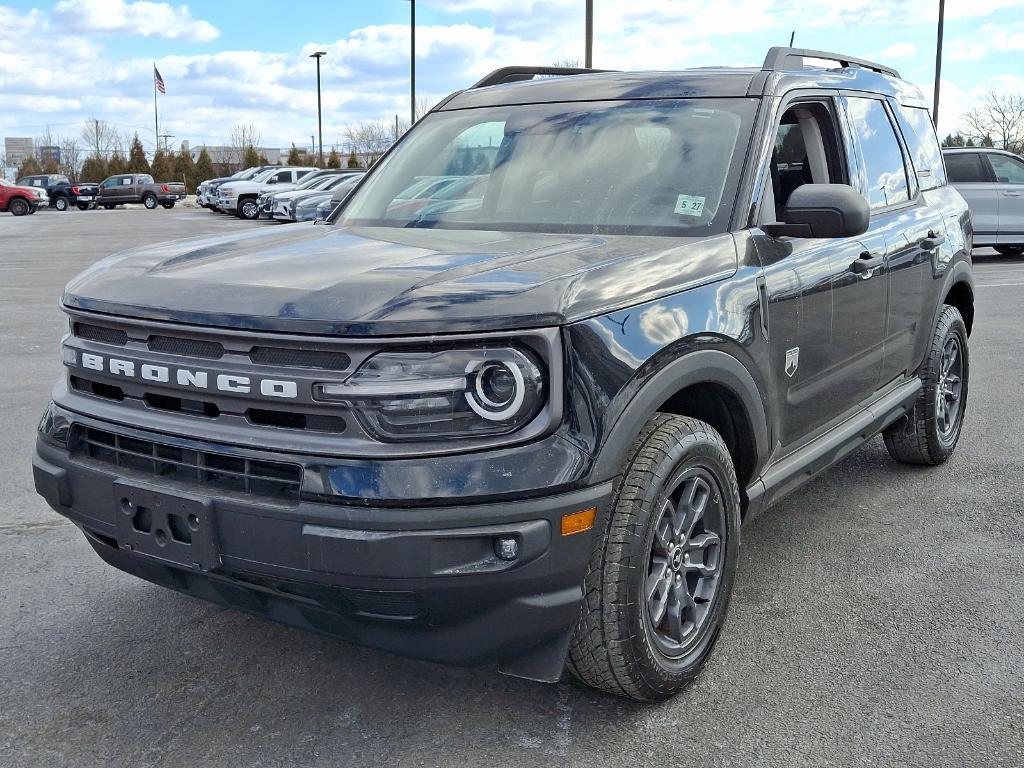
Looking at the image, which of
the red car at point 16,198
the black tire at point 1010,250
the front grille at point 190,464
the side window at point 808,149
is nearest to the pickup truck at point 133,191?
the red car at point 16,198

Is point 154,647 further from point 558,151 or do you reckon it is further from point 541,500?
point 558,151

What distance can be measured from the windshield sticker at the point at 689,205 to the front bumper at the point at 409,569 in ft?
4.13

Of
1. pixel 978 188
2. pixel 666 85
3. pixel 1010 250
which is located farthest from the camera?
pixel 1010 250

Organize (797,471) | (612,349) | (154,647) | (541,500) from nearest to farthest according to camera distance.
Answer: (541,500), (612,349), (154,647), (797,471)

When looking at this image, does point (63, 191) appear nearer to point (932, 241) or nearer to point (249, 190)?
point (249, 190)

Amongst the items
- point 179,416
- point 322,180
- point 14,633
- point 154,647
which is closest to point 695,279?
point 179,416

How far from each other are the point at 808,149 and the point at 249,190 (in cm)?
3460

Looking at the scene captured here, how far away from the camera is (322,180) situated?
31.9m

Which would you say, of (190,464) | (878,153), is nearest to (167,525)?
(190,464)

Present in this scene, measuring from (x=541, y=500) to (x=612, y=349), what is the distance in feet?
1.47

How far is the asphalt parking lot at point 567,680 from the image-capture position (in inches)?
112

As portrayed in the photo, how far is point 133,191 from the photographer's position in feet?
161

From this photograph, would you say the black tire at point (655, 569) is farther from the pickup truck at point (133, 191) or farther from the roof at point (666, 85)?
the pickup truck at point (133, 191)

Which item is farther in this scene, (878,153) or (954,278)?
(954,278)
